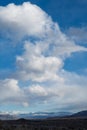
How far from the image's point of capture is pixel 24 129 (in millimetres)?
185375

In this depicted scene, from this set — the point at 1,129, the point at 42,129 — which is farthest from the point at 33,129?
the point at 1,129

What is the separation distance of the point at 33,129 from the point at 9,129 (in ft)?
53.5

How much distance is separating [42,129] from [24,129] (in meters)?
15.1

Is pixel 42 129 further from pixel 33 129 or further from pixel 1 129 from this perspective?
pixel 1 129

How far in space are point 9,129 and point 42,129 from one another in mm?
23469

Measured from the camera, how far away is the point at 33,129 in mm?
191375

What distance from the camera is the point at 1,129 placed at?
180m

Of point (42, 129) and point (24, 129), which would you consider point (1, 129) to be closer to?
point (24, 129)

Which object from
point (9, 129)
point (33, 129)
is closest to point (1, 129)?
point (9, 129)

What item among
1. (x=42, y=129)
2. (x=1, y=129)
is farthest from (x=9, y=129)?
(x=42, y=129)

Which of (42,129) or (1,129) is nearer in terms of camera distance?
(1,129)

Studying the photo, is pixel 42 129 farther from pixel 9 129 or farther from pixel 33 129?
pixel 9 129

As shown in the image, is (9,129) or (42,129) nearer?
(9,129)
